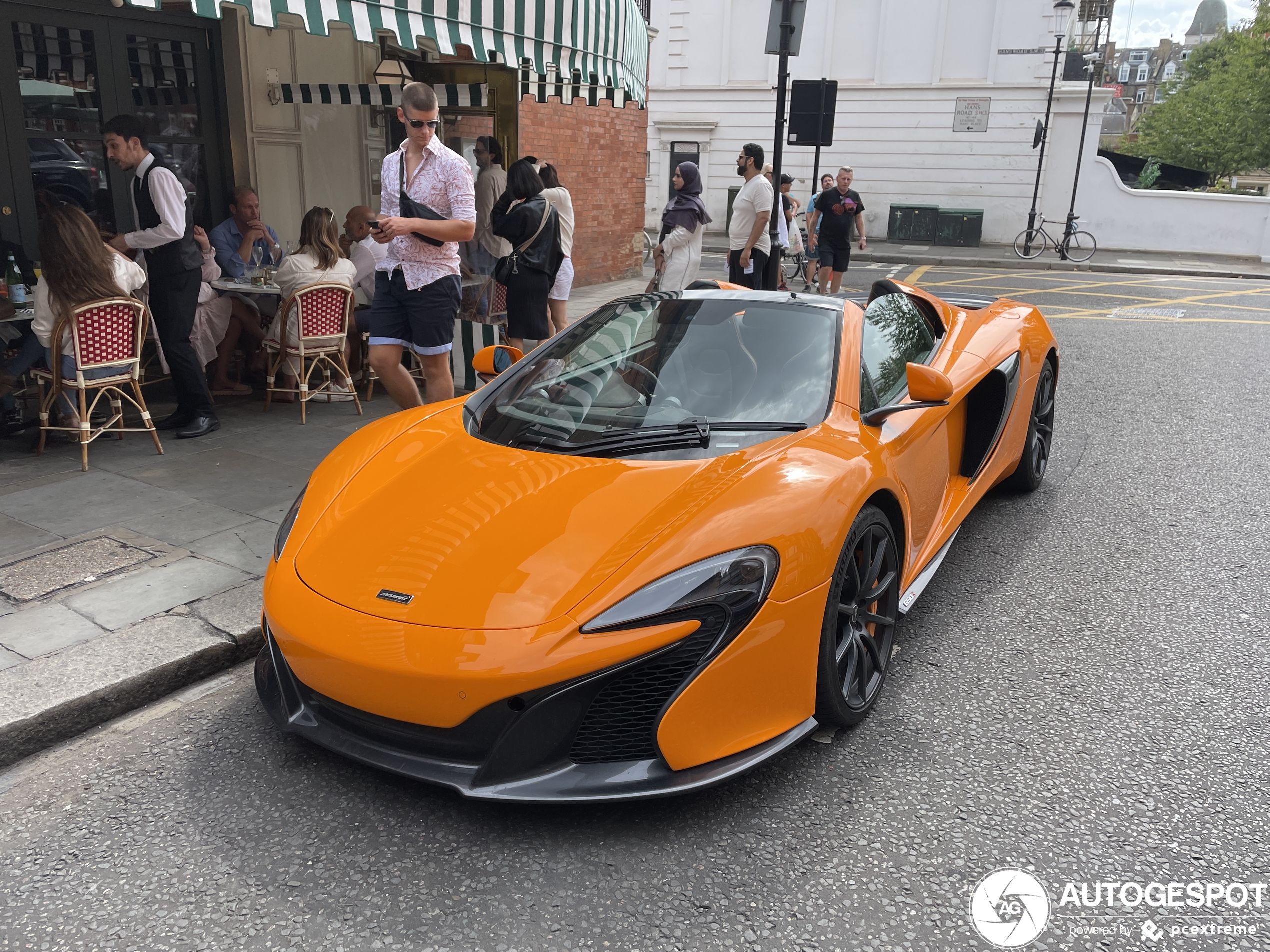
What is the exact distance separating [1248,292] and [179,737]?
18967 millimetres

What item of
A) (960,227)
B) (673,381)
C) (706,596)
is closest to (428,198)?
(673,381)

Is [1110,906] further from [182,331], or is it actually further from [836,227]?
[836,227]

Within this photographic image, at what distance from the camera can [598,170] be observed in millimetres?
14469

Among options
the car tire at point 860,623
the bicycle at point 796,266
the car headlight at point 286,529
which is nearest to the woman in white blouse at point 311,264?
the car headlight at point 286,529

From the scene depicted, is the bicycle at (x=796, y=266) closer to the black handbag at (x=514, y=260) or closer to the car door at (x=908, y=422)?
the black handbag at (x=514, y=260)

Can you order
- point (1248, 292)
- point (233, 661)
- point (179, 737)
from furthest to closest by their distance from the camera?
point (1248, 292) < point (233, 661) < point (179, 737)

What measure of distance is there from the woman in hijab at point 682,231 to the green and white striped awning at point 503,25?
938mm

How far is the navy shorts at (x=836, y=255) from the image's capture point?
13.4m

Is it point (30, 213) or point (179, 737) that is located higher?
point (30, 213)

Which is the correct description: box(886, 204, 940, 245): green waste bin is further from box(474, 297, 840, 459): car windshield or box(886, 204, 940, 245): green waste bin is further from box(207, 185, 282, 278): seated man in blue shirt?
box(474, 297, 840, 459): car windshield

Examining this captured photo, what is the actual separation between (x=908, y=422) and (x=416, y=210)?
9.84 ft

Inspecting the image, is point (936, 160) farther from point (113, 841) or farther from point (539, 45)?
point (113, 841)

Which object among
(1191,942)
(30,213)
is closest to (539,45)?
(30,213)

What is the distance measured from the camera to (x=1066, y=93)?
26047mm
